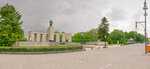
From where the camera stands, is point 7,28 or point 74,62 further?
point 7,28

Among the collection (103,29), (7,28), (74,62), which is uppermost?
(103,29)

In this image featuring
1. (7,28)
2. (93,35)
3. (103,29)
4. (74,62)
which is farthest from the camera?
(93,35)

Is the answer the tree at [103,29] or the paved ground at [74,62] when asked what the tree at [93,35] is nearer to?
the tree at [103,29]

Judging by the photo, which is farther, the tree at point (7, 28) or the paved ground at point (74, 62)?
the tree at point (7, 28)

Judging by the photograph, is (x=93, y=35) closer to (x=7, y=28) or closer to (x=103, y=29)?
(x=103, y=29)

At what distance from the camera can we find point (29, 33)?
41188mm

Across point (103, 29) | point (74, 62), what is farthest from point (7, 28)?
point (103, 29)

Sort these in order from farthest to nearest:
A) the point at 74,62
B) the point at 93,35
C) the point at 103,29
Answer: the point at 93,35
the point at 103,29
the point at 74,62

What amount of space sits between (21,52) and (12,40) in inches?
344

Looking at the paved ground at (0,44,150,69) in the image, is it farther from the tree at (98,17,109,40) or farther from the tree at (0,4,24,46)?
the tree at (98,17,109,40)

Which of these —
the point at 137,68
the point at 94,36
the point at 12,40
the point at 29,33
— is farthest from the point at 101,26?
the point at 137,68

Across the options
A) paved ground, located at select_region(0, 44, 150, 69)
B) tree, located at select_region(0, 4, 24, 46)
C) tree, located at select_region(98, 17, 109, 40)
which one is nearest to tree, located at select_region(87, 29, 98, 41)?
tree, located at select_region(98, 17, 109, 40)

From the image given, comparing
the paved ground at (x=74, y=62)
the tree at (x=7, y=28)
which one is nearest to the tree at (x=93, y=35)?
the tree at (x=7, y=28)

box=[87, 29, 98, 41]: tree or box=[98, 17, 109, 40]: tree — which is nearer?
box=[98, 17, 109, 40]: tree
